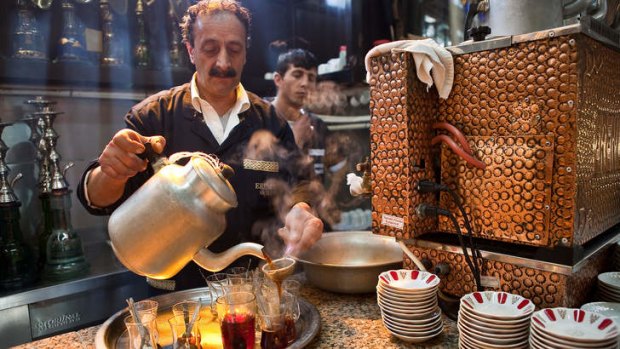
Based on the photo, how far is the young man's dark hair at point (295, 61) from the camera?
346 centimetres

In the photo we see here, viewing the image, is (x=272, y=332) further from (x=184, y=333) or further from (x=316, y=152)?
(x=316, y=152)

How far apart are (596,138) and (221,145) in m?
1.62

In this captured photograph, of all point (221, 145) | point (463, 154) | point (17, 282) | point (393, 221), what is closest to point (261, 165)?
point (221, 145)

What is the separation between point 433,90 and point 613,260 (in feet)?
3.35

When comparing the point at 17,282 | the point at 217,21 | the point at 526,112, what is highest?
the point at 217,21

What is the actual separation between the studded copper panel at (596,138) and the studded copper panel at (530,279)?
5.2 inches

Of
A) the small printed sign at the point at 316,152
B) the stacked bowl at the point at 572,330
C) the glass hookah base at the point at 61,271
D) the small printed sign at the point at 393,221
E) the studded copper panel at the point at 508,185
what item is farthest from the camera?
the small printed sign at the point at 316,152

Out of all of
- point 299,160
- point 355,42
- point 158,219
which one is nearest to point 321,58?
point 355,42

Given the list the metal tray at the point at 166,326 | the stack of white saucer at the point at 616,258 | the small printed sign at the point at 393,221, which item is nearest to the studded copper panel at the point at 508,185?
the small printed sign at the point at 393,221

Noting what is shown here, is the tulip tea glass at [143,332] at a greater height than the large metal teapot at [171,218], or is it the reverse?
the large metal teapot at [171,218]

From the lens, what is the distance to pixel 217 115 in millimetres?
2217

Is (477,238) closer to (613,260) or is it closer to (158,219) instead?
(613,260)

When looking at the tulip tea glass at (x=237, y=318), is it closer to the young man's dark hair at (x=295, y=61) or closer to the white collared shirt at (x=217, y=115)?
the white collared shirt at (x=217, y=115)

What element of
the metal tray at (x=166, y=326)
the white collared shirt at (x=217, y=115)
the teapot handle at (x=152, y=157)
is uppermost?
the white collared shirt at (x=217, y=115)
